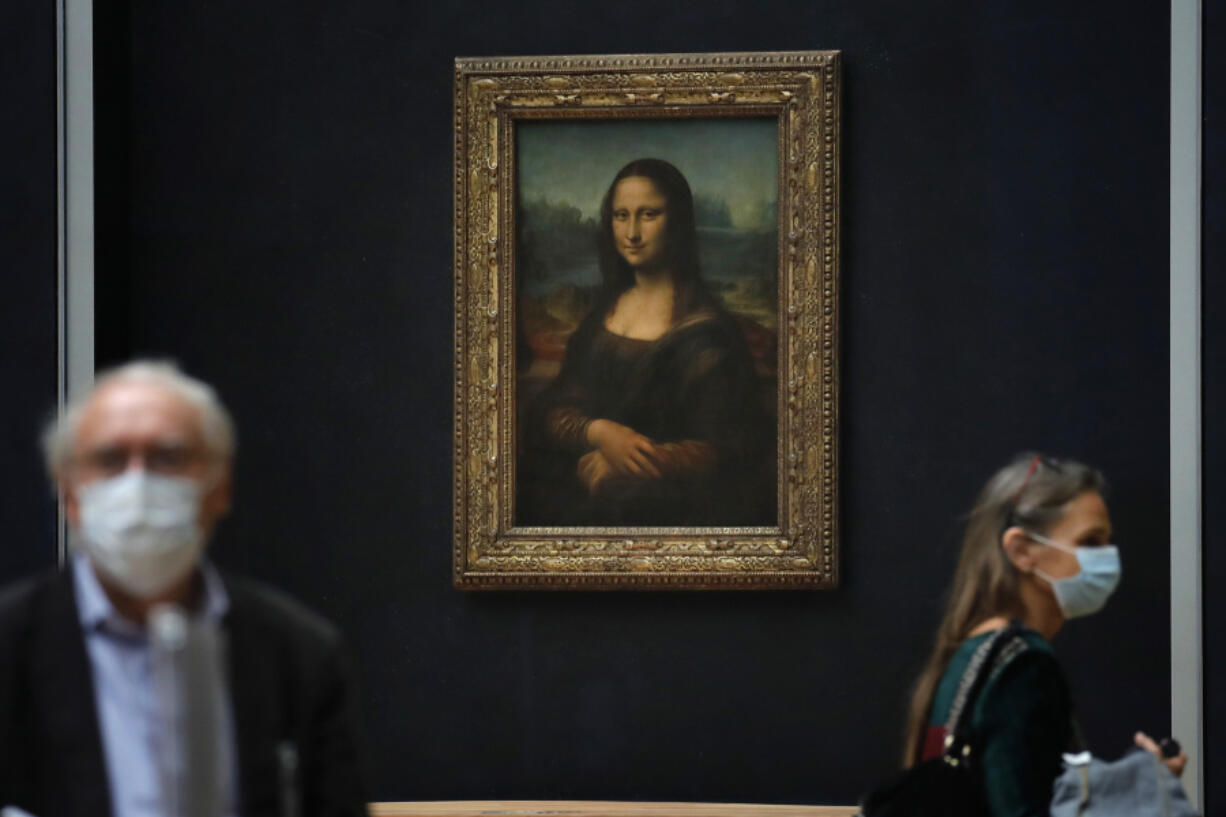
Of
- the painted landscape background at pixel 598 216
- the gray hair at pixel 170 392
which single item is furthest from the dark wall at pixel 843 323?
the gray hair at pixel 170 392

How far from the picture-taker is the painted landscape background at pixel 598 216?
5.97m

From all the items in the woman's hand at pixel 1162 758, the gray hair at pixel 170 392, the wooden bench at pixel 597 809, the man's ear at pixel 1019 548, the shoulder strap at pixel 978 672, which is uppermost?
the gray hair at pixel 170 392

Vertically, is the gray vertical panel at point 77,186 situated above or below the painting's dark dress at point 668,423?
above

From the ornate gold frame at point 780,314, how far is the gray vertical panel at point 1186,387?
1355mm

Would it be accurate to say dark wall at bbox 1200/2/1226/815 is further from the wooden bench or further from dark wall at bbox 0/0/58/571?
dark wall at bbox 0/0/58/571

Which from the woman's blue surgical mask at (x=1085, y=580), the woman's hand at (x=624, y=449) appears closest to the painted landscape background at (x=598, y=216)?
the woman's hand at (x=624, y=449)

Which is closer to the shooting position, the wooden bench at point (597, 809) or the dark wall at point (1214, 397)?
the dark wall at point (1214, 397)

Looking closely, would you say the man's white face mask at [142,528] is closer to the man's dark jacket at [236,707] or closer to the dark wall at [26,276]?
the man's dark jacket at [236,707]

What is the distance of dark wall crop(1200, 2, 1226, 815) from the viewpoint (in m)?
5.63

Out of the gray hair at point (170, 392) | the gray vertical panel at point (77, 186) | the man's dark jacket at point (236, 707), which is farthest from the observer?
the gray vertical panel at point (77, 186)

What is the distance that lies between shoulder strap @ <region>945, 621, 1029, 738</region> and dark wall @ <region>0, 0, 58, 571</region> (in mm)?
3710

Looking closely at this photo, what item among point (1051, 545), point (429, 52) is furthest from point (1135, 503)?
point (429, 52)

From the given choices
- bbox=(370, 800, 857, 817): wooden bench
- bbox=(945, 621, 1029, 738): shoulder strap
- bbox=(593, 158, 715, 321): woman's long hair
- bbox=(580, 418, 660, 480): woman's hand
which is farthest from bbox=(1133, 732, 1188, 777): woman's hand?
bbox=(593, 158, 715, 321): woman's long hair

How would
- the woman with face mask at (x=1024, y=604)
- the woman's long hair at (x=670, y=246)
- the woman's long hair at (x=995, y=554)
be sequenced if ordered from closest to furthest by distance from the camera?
the woman with face mask at (x=1024, y=604) < the woman's long hair at (x=995, y=554) < the woman's long hair at (x=670, y=246)
